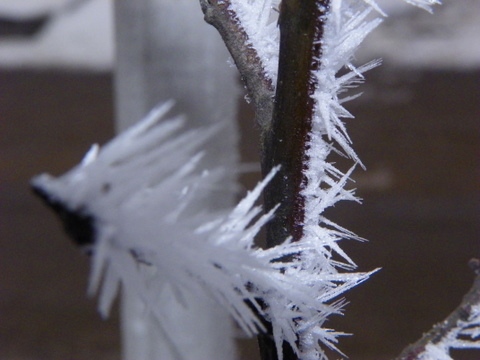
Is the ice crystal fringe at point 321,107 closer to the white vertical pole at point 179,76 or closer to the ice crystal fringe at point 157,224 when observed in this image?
the ice crystal fringe at point 157,224

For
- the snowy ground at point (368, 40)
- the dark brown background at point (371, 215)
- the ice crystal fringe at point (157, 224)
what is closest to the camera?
the ice crystal fringe at point (157, 224)

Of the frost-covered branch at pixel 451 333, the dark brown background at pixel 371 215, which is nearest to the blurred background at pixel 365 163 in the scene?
the dark brown background at pixel 371 215

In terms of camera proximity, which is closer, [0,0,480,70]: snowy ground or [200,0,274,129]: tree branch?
[200,0,274,129]: tree branch

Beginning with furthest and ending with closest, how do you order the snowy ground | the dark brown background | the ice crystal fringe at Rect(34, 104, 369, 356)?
1. the snowy ground
2. the dark brown background
3. the ice crystal fringe at Rect(34, 104, 369, 356)

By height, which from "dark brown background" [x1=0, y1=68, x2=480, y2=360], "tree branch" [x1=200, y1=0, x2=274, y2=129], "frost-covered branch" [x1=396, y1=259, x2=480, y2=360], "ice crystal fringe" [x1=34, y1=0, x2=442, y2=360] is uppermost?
"tree branch" [x1=200, y1=0, x2=274, y2=129]

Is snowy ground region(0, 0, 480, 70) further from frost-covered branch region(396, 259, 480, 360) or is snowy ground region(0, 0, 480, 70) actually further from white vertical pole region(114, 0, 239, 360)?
frost-covered branch region(396, 259, 480, 360)

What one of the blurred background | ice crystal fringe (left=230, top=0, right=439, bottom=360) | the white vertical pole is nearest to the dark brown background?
the blurred background
